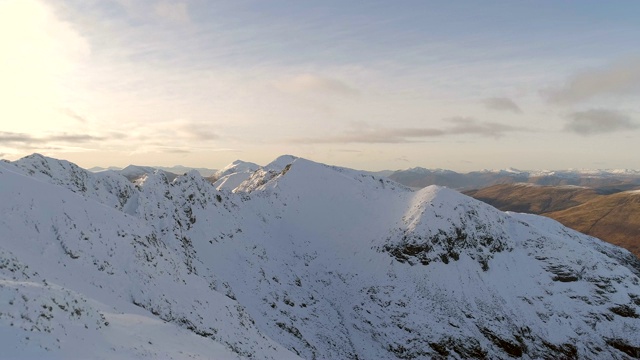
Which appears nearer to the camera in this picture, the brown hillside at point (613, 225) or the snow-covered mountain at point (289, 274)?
the snow-covered mountain at point (289, 274)

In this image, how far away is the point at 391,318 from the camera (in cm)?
4691

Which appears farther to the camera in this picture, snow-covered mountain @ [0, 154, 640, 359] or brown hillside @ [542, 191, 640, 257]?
brown hillside @ [542, 191, 640, 257]

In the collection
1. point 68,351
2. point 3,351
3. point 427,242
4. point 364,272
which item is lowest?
point 364,272

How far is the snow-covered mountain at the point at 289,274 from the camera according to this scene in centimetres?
1956

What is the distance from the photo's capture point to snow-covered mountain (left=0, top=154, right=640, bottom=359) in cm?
1956

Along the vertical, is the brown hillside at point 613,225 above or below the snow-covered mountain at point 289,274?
below

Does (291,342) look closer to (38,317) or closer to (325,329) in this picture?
(325,329)

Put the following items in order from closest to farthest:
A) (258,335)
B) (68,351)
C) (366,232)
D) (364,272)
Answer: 1. (68,351)
2. (258,335)
3. (364,272)
4. (366,232)

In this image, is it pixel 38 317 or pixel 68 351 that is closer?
pixel 68 351

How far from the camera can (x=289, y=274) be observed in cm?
5112

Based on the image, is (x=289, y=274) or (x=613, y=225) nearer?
(x=289, y=274)

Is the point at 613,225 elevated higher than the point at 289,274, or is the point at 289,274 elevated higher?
the point at 289,274

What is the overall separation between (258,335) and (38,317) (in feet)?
64.9

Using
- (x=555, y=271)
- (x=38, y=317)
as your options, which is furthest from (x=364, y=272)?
(x=38, y=317)
